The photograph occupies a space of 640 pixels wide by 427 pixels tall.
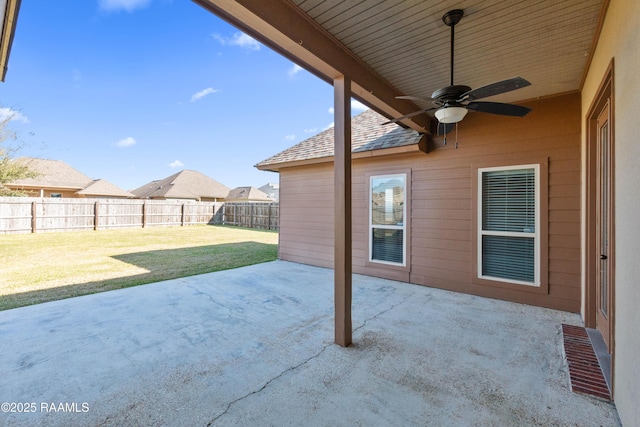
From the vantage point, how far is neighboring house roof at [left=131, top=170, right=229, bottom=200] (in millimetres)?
21977

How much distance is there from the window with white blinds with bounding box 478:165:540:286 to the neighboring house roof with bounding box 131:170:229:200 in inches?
871

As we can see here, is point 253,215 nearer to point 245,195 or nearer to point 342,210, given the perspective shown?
point 245,195

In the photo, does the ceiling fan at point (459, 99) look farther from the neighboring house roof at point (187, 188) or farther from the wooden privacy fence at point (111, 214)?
the neighboring house roof at point (187, 188)

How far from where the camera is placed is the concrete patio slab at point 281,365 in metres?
1.77

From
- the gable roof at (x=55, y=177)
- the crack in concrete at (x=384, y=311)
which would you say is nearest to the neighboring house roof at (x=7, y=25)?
the crack in concrete at (x=384, y=311)

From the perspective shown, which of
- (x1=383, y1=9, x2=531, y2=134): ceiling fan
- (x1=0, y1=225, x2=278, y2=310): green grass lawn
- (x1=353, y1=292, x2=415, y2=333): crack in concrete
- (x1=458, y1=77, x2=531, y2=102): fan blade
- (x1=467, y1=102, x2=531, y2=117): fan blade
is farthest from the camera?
(x1=0, y1=225, x2=278, y2=310): green grass lawn

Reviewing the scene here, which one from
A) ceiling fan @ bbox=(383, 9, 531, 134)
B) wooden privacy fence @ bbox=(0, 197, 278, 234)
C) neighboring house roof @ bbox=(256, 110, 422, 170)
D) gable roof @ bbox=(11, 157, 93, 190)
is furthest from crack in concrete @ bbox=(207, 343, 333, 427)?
gable roof @ bbox=(11, 157, 93, 190)

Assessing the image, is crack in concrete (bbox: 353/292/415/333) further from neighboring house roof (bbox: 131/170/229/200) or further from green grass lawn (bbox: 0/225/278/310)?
neighboring house roof (bbox: 131/170/229/200)

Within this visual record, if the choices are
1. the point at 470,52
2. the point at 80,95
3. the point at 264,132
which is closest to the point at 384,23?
the point at 470,52

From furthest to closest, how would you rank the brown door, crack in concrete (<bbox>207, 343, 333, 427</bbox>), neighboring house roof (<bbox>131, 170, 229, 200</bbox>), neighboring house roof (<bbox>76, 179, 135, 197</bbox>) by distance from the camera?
neighboring house roof (<bbox>131, 170, 229, 200</bbox>) < neighboring house roof (<bbox>76, 179, 135, 197</bbox>) < the brown door < crack in concrete (<bbox>207, 343, 333, 427</bbox>)

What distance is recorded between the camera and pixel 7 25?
6.41 feet

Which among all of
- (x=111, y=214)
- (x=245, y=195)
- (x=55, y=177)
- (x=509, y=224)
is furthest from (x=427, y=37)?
(x=245, y=195)

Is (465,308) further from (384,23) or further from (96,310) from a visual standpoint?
(96,310)

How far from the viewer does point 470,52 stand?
280 centimetres
